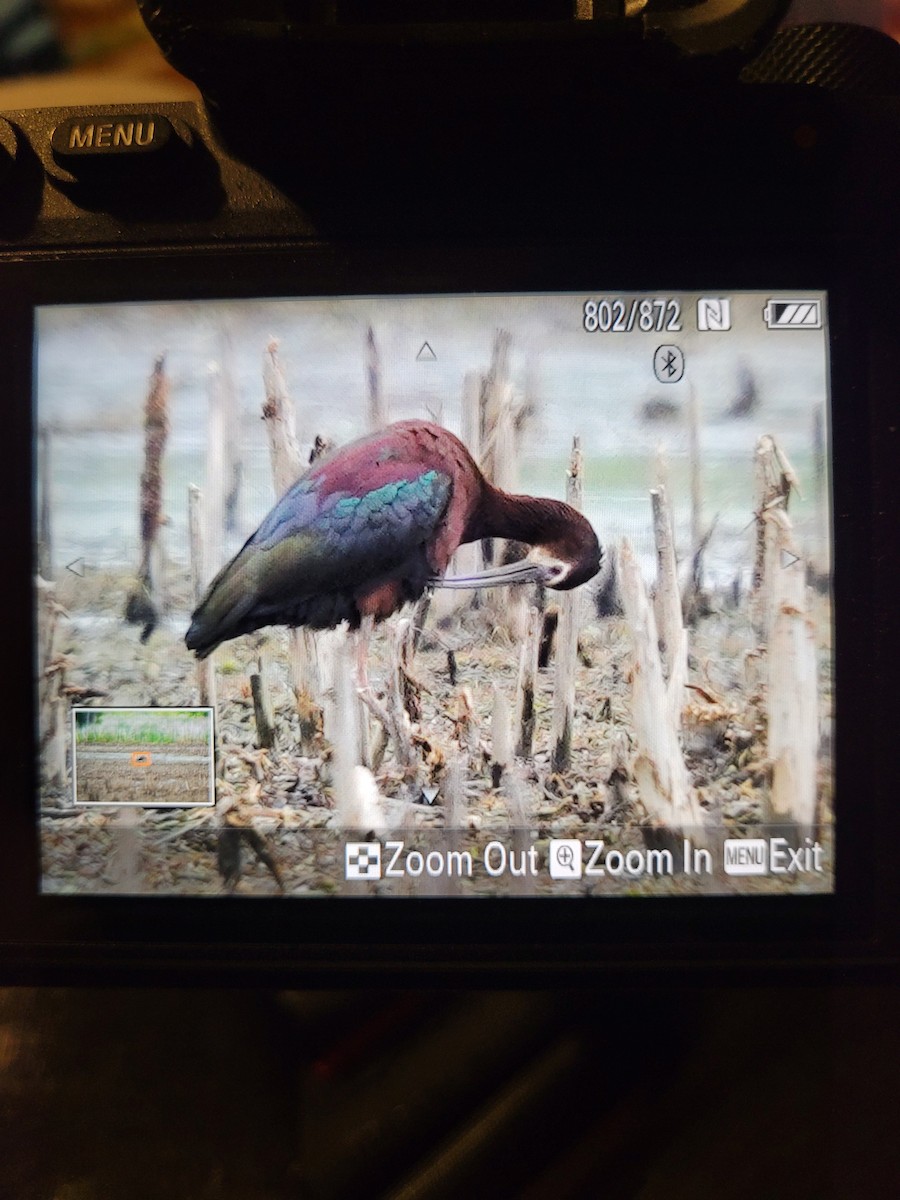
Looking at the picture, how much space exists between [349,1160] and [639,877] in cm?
21

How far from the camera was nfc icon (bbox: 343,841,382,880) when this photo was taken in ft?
1.27

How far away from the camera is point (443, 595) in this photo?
0.39 metres

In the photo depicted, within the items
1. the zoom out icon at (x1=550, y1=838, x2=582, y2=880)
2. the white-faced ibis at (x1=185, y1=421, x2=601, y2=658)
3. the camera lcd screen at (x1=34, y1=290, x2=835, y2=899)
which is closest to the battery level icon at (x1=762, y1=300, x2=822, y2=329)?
the camera lcd screen at (x1=34, y1=290, x2=835, y2=899)

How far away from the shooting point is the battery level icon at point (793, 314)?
383 millimetres

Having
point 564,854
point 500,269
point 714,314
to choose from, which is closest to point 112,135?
point 500,269

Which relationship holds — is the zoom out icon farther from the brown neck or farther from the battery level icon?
the battery level icon

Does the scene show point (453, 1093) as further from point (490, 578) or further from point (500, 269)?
point (500, 269)

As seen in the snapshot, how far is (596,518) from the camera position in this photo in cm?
38

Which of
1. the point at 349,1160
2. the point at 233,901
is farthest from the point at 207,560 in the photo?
the point at 349,1160

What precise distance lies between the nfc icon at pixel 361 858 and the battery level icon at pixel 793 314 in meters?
0.31

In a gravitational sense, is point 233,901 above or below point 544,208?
below

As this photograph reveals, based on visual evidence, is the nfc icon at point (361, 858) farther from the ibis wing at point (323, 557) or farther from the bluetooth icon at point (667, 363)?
the bluetooth icon at point (667, 363)

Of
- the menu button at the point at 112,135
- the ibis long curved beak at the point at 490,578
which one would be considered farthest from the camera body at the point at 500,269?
the ibis long curved beak at the point at 490,578

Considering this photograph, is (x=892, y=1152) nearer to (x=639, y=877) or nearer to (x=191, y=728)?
(x=639, y=877)
